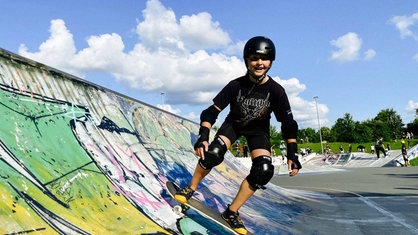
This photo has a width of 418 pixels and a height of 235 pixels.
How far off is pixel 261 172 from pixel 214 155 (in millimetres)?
515

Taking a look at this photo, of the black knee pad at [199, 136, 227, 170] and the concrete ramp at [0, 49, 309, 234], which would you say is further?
the black knee pad at [199, 136, 227, 170]

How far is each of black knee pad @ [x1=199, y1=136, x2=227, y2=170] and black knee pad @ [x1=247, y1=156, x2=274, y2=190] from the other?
14.5 inches

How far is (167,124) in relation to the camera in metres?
7.29

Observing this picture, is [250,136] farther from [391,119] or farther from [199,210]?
[391,119]

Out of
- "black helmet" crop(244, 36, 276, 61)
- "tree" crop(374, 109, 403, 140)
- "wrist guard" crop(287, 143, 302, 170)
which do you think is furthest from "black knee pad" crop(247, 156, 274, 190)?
"tree" crop(374, 109, 403, 140)

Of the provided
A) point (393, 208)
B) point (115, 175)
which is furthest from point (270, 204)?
point (115, 175)

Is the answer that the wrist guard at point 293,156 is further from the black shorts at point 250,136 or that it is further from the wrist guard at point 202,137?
the wrist guard at point 202,137

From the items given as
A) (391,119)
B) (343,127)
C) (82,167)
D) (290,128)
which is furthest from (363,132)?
(82,167)

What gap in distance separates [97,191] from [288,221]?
304 cm

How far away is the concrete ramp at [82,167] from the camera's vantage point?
2.56 metres

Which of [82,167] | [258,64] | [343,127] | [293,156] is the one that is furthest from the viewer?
[343,127]

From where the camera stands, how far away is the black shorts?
149 inches

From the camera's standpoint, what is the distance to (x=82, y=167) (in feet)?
11.0

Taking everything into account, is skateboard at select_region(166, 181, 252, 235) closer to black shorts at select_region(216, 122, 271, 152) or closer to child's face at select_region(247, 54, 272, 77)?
black shorts at select_region(216, 122, 271, 152)
